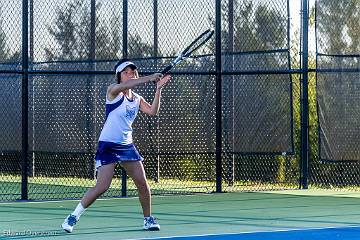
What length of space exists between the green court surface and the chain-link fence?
85cm

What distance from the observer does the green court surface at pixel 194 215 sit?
376 inches

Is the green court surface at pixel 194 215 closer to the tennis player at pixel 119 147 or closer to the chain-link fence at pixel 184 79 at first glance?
the tennis player at pixel 119 147

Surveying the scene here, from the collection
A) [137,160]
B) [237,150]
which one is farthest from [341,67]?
[137,160]

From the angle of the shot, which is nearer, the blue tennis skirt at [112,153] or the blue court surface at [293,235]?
the blue court surface at [293,235]

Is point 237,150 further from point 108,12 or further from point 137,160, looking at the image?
point 137,160

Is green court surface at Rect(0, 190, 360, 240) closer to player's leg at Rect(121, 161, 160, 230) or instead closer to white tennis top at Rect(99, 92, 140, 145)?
player's leg at Rect(121, 161, 160, 230)

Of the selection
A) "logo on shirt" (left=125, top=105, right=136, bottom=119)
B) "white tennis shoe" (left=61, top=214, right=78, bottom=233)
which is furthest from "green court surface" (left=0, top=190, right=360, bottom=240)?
"logo on shirt" (left=125, top=105, right=136, bottom=119)

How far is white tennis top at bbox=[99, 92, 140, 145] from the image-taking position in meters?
9.43

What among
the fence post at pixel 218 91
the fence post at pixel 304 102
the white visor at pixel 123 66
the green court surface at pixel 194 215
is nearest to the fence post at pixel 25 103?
the green court surface at pixel 194 215

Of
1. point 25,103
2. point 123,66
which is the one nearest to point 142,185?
point 123,66

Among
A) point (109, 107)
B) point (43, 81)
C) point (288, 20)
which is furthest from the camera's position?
point (288, 20)

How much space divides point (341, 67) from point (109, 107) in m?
5.58

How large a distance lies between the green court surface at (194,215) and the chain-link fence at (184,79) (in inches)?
33.6

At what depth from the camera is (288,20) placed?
14664mm
